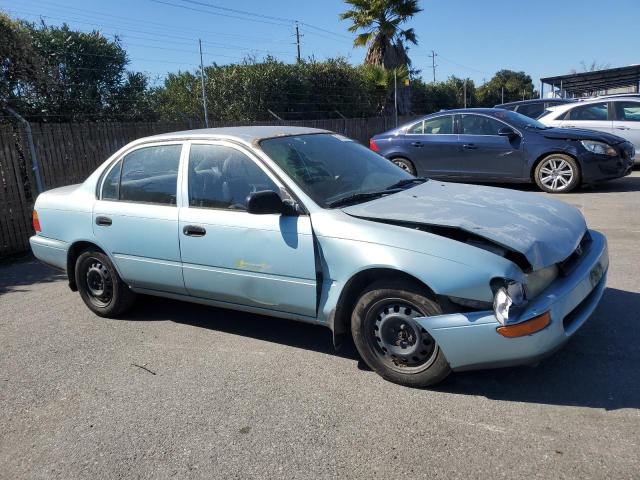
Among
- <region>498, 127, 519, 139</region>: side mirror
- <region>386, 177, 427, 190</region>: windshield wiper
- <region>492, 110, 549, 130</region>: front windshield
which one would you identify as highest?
<region>492, 110, 549, 130</region>: front windshield

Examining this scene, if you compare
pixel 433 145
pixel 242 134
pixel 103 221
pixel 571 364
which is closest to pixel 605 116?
pixel 433 145

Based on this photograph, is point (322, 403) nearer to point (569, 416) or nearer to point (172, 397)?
point (172, 397)

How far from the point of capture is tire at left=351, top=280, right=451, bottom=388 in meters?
3.29

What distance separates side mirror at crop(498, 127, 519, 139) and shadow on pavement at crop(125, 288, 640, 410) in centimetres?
565

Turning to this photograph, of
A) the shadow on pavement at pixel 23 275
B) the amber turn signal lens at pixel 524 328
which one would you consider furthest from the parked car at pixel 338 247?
the shadow on pavement at pixel 23 275

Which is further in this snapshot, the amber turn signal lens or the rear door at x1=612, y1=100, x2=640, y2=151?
the rear door at x1=612, y1=100, x2=640, y2=151

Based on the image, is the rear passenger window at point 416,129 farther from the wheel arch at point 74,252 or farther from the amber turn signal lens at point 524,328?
the amber turn signal lens at point 524,328

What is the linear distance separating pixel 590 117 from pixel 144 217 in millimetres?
10760

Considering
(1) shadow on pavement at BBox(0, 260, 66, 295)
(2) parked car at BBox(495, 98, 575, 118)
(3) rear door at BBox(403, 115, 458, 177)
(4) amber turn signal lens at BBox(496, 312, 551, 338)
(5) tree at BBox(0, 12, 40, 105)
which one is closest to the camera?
(4) amber turn signal lens at BBox(496, 312, 551, 338)

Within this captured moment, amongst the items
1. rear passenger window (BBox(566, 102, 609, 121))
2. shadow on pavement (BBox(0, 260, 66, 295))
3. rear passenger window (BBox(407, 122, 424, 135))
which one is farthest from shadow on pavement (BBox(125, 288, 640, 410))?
rear passenger window (BBox(566, 102, 609, 121))

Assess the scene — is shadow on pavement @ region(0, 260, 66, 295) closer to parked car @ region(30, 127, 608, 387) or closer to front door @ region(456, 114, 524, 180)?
parked car @ region(30, 127, 608, 387)

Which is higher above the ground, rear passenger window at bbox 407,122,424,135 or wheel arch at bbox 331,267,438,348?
rear passenger window at bbox 407,122,424,135

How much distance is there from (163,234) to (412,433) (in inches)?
97.5

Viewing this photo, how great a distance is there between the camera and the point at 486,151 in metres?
10.1
